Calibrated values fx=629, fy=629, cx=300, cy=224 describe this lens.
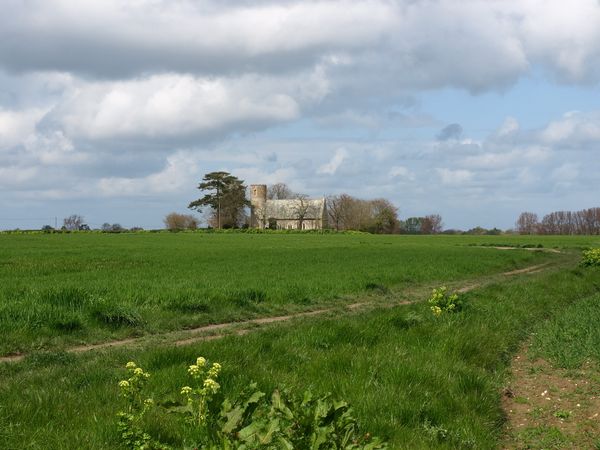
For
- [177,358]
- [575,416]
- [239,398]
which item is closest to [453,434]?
[575,416]

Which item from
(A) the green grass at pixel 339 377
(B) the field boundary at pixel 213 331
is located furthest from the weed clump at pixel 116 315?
(A) the green grass at pixel 339 377

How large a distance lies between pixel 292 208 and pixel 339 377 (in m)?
146

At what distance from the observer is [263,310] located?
15156 millimetres

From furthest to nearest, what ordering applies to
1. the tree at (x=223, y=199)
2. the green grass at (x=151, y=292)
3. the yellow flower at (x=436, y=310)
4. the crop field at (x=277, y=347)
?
the tree at (x=223, y=199) → the yellow flower at (x=436, y=310) → the green grass at (x=151, y=292) → the crop field at (x=277, y=347)

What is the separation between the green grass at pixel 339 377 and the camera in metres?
5.52

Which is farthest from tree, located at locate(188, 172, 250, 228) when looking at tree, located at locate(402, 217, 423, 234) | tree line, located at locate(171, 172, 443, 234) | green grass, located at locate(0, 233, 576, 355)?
green grass, located at locate(0, 233, 576, 355)

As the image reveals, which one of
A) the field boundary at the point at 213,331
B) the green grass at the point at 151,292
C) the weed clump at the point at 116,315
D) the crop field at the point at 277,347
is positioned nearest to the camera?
the crop field at the point at 277,347

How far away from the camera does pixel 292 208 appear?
153 meters

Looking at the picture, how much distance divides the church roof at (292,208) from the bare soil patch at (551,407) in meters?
142

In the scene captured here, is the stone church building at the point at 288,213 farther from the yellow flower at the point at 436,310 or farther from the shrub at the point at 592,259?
the yellow flower at the point at 436,310

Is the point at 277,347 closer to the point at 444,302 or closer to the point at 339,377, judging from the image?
the point at 339,377

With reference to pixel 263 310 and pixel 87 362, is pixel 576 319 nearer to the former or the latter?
pixel 263 310

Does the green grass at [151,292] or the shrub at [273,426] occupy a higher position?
the shrub at [273,426]

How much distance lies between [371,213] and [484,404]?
455 feet
